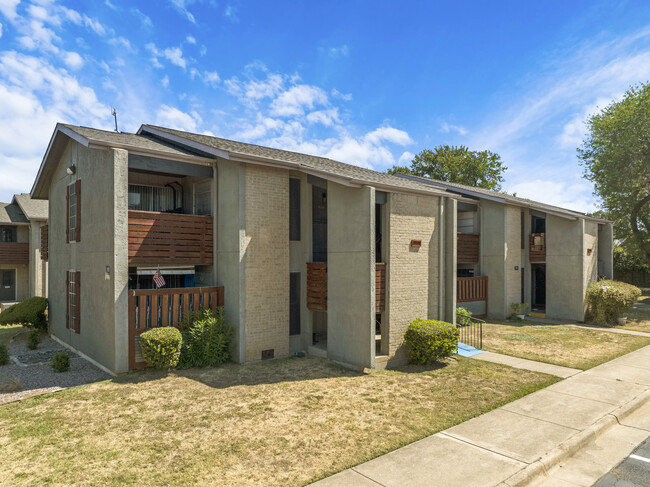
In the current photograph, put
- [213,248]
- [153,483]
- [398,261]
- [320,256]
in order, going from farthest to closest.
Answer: [320,256] → [213,248] → [398,261] → [153,483]

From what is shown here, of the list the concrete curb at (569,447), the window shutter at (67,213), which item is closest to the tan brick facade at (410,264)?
the concrete curb at (569,447)

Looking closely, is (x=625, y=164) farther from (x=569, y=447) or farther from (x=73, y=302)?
(x=73, y=302)

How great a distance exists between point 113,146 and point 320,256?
22.8 feet

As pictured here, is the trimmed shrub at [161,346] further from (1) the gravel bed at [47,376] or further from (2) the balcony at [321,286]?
(2) the balcony at [321,286]

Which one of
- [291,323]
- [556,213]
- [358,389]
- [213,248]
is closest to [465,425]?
[358,389]

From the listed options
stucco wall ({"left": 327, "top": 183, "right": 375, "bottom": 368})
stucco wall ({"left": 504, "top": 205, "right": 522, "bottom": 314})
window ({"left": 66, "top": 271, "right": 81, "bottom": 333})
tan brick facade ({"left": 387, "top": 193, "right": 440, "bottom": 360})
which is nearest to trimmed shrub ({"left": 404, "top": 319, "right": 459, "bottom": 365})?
tan brick facade ({"left": 387, "top": 193, "right": 440, "bottom": 360})

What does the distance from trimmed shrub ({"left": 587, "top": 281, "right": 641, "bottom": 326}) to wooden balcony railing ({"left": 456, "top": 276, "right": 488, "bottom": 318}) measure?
4.82 metres

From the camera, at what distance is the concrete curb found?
5.87m

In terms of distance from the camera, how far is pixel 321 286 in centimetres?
1286

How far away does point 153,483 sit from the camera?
570cm

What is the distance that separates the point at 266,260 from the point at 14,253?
21654 mm

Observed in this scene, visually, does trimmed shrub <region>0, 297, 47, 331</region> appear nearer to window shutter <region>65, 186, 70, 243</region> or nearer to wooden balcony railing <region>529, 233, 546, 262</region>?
window shutter <region>65, 186, 70, 243</region>

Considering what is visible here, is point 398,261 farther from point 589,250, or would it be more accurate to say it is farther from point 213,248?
point 589,250

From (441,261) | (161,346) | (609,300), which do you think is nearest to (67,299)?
(161,346)
